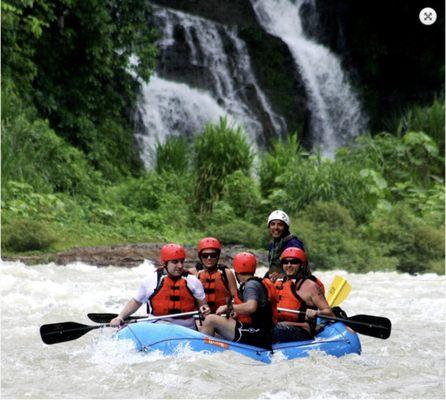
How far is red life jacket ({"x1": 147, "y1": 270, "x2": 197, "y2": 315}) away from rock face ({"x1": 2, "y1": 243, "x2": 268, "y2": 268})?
5.66 m

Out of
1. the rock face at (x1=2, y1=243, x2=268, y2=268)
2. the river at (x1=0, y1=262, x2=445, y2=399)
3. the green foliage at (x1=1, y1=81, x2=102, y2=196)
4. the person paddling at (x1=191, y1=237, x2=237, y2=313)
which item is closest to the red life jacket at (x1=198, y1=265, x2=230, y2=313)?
the person paddling at (x1=191, y1=237, x2=237, y2=313)

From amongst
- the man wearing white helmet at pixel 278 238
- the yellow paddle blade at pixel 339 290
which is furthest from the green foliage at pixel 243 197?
the man wearing white helmet at pixel 278 238

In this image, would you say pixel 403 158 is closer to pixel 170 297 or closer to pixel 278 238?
pixel 278 238

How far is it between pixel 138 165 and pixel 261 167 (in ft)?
14.8

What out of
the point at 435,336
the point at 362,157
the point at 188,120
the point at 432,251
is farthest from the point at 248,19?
the point at 435,336

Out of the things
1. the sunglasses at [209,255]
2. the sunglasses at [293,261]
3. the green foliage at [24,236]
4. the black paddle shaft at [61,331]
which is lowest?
the green foliage at [24,236]

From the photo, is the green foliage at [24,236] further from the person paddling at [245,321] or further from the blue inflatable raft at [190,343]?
the person paddling at [245,321]

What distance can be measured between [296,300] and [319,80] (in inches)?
663

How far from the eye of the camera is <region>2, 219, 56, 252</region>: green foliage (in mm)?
13750

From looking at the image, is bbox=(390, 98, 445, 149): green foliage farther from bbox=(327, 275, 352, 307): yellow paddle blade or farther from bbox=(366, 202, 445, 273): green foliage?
bbox=(327, 275, 352, 307): yellow paddle blade

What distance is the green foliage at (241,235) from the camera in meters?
15.1

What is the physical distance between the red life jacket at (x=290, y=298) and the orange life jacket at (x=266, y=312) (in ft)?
0.15

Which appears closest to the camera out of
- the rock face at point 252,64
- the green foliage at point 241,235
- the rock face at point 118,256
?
the rock face at point 118,256

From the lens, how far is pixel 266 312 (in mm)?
7531
